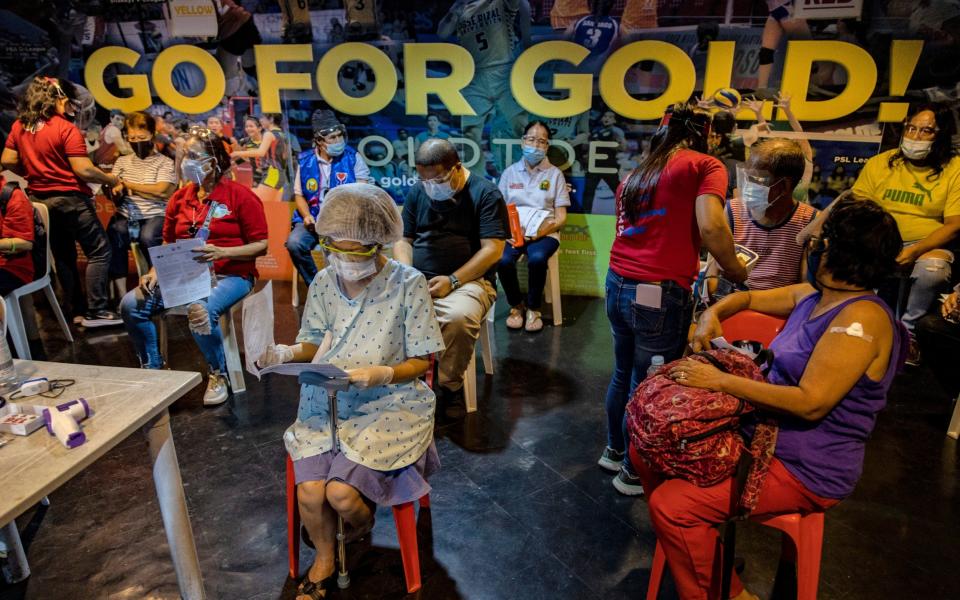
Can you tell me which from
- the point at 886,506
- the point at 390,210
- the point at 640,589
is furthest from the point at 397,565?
the point at 886,506

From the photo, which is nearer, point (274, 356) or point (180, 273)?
point (274, 356)

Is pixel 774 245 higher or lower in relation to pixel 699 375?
higher

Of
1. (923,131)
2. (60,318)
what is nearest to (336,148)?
(60,318)

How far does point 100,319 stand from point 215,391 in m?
1.91

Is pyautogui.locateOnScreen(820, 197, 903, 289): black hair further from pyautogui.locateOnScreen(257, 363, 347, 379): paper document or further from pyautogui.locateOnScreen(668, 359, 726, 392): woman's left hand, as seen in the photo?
pyautogui.locateOnScreen(257, 363, 347, 379): paper document

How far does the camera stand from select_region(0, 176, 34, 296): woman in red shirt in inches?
143

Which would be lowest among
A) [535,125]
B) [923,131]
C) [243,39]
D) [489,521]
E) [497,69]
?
[489,521]

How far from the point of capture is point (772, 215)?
8.73ft

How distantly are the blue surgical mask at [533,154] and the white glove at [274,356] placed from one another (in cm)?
321

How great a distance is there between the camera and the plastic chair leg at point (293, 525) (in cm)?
210

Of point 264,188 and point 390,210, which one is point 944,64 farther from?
point 264,188

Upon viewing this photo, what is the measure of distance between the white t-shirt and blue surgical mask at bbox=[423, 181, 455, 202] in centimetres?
173

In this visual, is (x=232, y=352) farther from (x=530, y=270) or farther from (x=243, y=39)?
(x=243, y=39)

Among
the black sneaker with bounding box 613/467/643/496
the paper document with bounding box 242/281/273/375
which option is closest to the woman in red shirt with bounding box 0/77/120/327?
the paper document with bounding box 242/281/273/375
